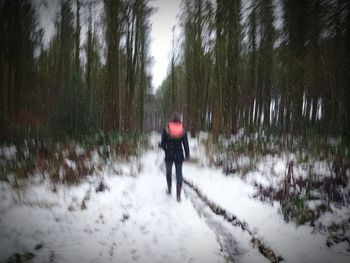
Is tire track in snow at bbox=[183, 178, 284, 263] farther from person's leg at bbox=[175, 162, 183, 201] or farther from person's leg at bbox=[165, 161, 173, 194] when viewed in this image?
person's leg at bbox=[165, 161, 173, 194]

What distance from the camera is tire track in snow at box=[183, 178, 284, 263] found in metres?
3.15

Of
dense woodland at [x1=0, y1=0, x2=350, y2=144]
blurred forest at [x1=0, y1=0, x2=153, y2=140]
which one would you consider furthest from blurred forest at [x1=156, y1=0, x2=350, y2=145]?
blurred forest at [x1=0, y1=0, x2=153, y2=140]

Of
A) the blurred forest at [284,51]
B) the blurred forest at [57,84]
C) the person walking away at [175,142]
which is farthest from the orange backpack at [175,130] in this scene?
the blurred forest at [284,51]

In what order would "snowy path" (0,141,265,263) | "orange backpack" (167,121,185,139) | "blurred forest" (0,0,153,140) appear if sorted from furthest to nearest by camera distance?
"blurred forest" (0,0,153,140), "orange backpack" (167,121,185,139), "snowy path" (0,141,265,263)

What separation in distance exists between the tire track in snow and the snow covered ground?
0.08 meters

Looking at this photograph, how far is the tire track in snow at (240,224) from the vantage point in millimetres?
3152

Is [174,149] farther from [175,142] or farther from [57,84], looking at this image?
[57,84]

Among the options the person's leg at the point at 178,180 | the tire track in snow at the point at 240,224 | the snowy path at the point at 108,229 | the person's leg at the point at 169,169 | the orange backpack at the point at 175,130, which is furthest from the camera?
the person's leg at the point at 169,169

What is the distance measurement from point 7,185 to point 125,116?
7.24 meters

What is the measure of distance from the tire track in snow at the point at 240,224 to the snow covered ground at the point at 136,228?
81 mm

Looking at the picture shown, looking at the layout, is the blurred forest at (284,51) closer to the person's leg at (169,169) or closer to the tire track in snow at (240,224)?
the tire track in snow at (240,224)

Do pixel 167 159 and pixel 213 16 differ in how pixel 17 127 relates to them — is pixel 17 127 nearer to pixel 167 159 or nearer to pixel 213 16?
pixel 167 159

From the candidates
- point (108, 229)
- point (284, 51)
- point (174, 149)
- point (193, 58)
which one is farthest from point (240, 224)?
→ point (193, 58)

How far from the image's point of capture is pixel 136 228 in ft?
11.8
